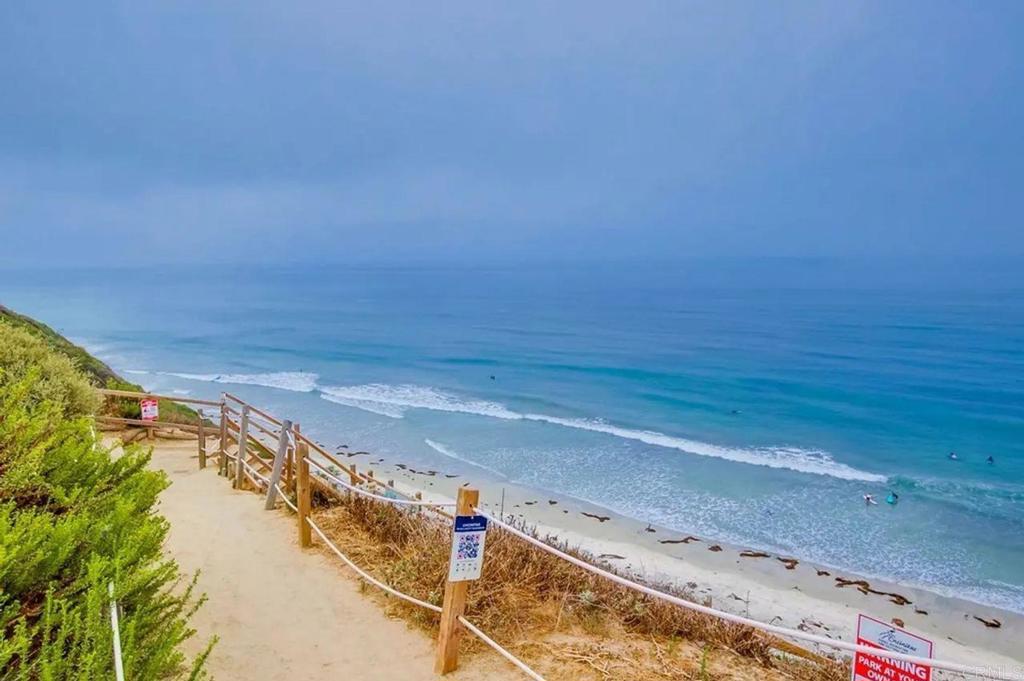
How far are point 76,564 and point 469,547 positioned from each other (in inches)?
76.4

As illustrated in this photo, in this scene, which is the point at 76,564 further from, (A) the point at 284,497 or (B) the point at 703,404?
(B) the point at 703,404

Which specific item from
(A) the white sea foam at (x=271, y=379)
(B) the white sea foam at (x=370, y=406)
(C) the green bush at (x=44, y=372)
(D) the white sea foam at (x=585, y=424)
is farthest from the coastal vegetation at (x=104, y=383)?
(A) the white sea foam at (x=271, y=379)

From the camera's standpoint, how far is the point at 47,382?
23.7 ft

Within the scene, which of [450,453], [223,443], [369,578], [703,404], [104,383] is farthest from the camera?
[703,404]

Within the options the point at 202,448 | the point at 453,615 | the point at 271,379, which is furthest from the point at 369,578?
the point at 271,379

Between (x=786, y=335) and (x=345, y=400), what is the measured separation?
112ft

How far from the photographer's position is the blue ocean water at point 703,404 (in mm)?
15352

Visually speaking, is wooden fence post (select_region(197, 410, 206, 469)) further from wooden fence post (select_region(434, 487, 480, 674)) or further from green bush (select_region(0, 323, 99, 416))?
wooden fence post (select_region(434, 487, 480, 674))

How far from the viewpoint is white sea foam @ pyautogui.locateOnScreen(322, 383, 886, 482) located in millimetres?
19375

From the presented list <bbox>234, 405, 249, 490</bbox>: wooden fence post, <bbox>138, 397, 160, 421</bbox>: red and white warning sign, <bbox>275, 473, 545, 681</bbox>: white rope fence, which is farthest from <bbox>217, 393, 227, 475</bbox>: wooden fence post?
<bbox>275, 473, 545, 681</bbox>: white rope fence

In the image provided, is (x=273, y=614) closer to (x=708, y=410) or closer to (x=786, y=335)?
(x=708, y=410)

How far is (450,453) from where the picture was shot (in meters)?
20.2

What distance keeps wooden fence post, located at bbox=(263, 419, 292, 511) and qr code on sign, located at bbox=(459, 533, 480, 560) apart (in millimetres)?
3783

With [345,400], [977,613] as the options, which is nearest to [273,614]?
[977,613]
